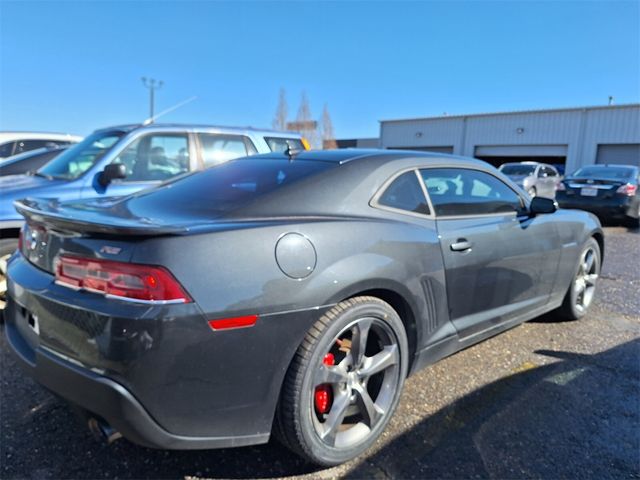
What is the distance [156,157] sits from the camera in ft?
16.5

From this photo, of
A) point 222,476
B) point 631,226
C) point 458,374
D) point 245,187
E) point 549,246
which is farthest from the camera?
point 631,226

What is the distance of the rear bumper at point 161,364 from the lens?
167cm

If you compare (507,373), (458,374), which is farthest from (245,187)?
(507,373)

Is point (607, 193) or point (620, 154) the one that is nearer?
point (607, 193)

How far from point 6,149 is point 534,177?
14.2 metres

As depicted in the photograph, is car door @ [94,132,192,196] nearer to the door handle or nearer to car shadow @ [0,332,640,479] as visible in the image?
car shadow @ [0,332,640,479]

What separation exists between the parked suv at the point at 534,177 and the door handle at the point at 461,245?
13164mm

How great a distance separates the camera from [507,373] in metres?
3.11

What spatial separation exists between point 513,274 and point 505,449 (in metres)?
1.19

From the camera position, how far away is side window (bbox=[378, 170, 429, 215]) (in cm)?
258

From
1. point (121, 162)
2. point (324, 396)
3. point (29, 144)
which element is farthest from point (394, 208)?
point (29, 144)

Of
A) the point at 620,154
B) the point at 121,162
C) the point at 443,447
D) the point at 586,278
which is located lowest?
the point at 443,447

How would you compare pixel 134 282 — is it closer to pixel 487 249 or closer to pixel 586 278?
pixel 487 249

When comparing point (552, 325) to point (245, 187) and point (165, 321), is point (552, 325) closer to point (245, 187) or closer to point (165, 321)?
point (245, 187)
